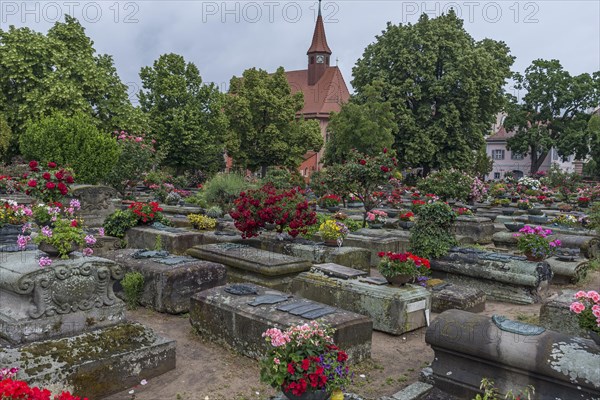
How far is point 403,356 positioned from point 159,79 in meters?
32.4

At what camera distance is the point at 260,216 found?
10.1 metres

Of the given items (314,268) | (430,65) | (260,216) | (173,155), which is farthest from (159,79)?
(314,268)

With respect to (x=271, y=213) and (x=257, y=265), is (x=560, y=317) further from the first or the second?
(x=271, y=213)

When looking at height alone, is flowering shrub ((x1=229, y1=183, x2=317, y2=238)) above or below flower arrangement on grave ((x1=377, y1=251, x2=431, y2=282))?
above

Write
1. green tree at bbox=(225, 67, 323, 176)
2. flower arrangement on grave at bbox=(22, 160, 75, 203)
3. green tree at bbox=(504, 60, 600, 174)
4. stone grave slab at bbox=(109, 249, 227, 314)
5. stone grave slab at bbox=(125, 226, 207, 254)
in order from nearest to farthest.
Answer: stone grave slab at bbox=(109, 249, 227, 314) → flower arrangement on grave at bbox=(22, 160, 75, 203) → stone grave slab at bbox=(125, 226, 207, 254) → green tree at bbox=(225, 67, 323, 176) → green tree at bbox=(504, 60, 600, 174)

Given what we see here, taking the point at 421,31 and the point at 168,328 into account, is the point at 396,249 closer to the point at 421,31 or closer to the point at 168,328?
the point at 168,328

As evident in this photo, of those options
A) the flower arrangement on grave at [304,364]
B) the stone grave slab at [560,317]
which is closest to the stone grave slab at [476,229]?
the stone grave slab at [560,317]

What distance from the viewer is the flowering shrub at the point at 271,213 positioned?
32.9ft

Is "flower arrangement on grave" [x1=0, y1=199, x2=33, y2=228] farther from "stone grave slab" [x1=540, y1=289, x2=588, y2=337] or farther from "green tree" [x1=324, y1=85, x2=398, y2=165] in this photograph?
"green tree" [x1=324, y1=85, x2=398, y2=165]

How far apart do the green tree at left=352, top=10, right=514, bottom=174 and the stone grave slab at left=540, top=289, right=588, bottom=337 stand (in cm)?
2786

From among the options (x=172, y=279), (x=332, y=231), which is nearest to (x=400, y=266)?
(x=332, y=231)

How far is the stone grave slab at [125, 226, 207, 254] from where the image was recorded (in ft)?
35.0

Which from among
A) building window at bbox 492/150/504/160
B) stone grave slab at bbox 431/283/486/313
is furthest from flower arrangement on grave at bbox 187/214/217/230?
building window at bbox 492/150/504/160

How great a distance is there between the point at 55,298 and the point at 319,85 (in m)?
55.9
